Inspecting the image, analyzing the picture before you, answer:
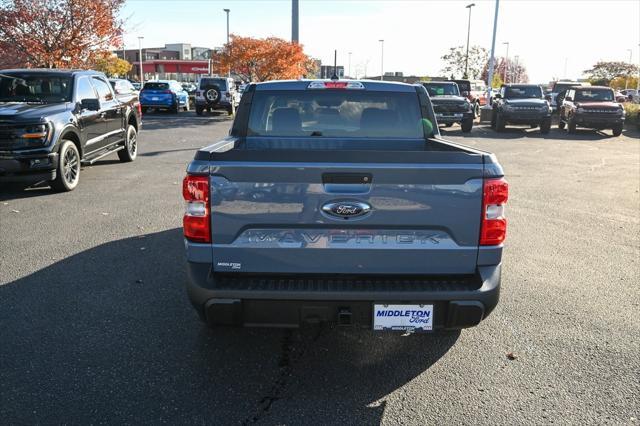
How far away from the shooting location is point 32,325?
4.19 meters

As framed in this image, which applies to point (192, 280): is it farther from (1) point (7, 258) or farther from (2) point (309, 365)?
(1) point (7, 258)

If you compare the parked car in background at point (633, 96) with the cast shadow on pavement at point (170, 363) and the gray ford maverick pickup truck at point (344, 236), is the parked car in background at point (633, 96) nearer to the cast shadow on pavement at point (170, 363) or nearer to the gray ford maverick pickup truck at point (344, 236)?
the cast shadow on pavement at point (170, 363)

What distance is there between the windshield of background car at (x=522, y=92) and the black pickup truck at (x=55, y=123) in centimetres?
1639

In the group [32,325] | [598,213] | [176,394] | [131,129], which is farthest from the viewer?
[131,129]

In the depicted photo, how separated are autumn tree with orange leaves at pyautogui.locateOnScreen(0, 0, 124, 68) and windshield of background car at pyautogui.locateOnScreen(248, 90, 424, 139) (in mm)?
18002

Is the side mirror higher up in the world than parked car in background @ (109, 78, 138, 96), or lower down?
lower down

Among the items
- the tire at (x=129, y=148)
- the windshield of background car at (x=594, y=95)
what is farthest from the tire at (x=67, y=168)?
the windshield of background car at (x=594, y=95)

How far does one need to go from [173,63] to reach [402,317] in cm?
9359

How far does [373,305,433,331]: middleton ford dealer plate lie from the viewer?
3104 mm

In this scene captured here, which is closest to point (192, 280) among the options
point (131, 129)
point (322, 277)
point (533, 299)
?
point (322, 277)

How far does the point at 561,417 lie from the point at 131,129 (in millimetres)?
11271

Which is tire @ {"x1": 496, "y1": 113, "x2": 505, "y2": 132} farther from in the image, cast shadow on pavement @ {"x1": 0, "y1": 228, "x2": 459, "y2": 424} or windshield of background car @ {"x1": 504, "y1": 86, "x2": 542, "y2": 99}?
cast shadow on pavement @ {"x1": 0, "y1": 228, "x2": 459, "y2": 424}

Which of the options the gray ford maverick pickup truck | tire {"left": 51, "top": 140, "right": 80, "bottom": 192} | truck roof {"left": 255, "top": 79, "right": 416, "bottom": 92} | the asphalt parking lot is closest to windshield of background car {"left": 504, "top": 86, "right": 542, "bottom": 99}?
the asphalt parking lot

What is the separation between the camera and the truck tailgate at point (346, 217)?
3.01 m
